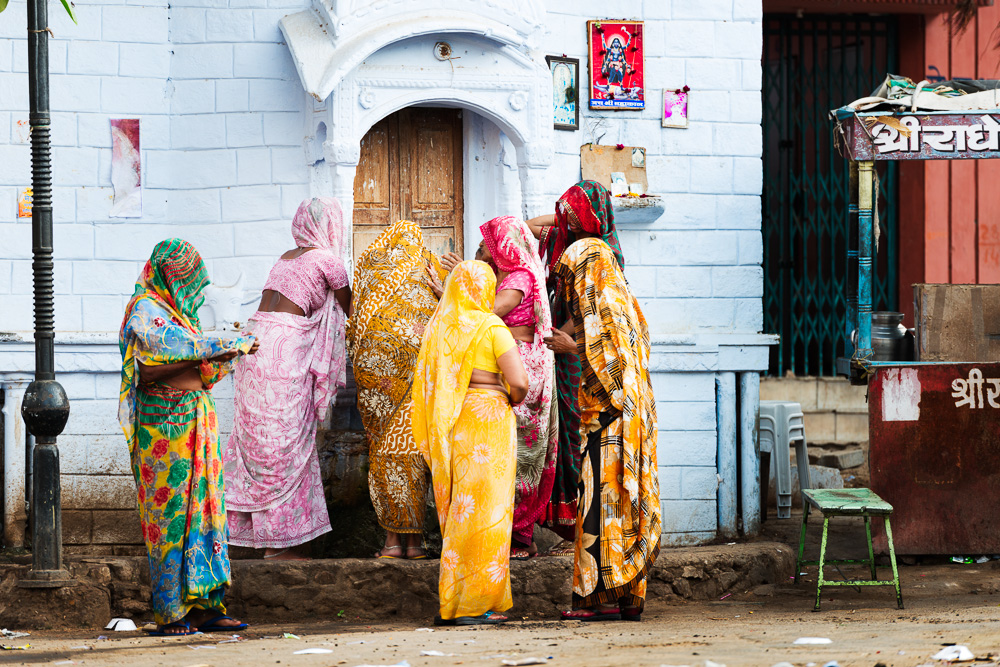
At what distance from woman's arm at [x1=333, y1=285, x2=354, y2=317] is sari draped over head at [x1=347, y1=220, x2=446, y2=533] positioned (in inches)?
6.3

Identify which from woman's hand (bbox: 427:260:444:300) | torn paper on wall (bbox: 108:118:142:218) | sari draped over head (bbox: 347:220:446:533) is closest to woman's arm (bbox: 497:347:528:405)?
sari draped over head (bbox: 347:220:446:533)

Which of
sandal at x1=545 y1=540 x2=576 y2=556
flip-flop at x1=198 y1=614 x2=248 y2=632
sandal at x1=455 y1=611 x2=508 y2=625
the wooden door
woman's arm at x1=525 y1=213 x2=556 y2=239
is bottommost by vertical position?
flip-flop at x1=198 y1=614 x2=248 y2=632

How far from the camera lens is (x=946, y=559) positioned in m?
7.12

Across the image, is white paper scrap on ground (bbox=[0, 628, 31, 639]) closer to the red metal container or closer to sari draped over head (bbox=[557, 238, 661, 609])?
sari draped over head (bbox=[557, 238, 661, 609])

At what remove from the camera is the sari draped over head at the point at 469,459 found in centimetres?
541

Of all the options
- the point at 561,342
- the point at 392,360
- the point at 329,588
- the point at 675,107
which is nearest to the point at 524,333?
the point at 561,342

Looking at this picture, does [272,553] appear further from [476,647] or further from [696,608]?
[696,608]

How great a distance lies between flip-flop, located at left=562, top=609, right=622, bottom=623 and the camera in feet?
18.5

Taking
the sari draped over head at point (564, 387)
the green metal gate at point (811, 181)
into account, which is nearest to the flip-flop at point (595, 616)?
the sari draped over head at point (564, 387)

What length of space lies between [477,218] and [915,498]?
3.09 m

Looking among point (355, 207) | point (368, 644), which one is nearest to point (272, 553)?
point (368, 644)

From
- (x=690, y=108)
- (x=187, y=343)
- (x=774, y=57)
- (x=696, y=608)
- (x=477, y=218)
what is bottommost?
(x=696, y=608)

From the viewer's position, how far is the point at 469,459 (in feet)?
17.8

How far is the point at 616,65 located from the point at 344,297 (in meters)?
2.33
